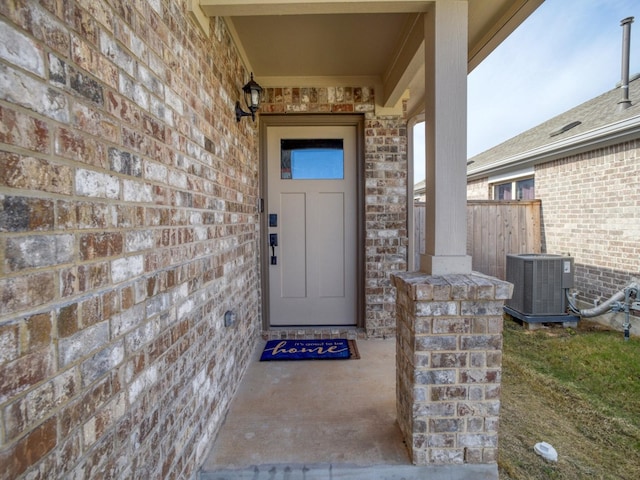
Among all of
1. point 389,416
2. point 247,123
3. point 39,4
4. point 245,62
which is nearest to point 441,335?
point 389,416

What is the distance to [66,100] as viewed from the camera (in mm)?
784

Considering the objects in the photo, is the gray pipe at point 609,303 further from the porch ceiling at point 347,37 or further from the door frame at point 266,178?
the porch ceiling at point 347,37

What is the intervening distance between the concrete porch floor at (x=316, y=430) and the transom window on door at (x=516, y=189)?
5.02 metres

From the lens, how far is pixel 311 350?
2959 millimetres

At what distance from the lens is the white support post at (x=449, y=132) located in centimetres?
175

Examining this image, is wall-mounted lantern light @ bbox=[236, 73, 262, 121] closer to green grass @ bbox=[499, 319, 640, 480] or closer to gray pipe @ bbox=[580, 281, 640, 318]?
green grass @ bbox=[499, 319, 640, 480]

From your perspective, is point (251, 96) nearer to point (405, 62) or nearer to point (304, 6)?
point (304, 6)

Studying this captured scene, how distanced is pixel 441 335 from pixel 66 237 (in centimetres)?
152

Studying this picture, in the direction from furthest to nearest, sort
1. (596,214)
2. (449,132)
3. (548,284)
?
1. (596,214)
2. (548,284)
3. (449,132)

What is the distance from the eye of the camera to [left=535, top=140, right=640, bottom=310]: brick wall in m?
4.00

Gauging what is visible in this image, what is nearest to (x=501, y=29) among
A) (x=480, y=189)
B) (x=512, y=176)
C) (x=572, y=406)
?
(x=572, y=406)

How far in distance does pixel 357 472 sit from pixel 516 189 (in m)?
6.25

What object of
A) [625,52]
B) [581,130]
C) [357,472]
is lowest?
[357,472]

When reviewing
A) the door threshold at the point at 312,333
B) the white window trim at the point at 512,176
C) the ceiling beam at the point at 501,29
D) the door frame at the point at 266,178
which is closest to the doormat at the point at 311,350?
the door threshold at the point at 312,333
